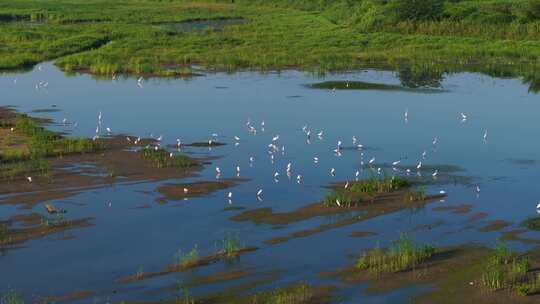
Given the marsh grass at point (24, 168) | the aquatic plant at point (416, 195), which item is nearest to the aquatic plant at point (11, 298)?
the marsh grass at point (24, 168)

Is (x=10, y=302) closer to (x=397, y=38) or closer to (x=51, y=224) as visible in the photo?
(x=51, y=224)

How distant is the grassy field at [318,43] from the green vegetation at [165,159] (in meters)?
16.2

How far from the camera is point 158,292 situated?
1402 cm

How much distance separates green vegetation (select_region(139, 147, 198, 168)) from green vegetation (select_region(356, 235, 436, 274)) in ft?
25.9

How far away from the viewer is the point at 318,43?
48906mm

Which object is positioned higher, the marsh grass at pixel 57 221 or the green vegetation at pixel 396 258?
the marsh grass at pixel 57 221

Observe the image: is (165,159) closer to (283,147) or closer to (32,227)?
(283,147)

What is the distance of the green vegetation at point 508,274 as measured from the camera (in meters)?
14.1

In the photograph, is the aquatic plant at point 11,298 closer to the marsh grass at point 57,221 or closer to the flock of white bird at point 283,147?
the marsh grass at point 57,221

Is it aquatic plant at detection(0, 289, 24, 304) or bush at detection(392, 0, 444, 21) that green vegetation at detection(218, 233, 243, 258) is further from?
bush at detection(392, 0, 444, 21)

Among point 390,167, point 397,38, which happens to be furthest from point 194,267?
point 397,38

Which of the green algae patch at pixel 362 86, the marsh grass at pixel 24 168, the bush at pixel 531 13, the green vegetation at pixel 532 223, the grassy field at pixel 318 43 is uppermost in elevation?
the bush at pixel 531 13

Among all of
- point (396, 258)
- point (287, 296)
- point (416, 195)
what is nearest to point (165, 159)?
point (416, 195)

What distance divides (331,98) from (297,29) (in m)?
24.8
